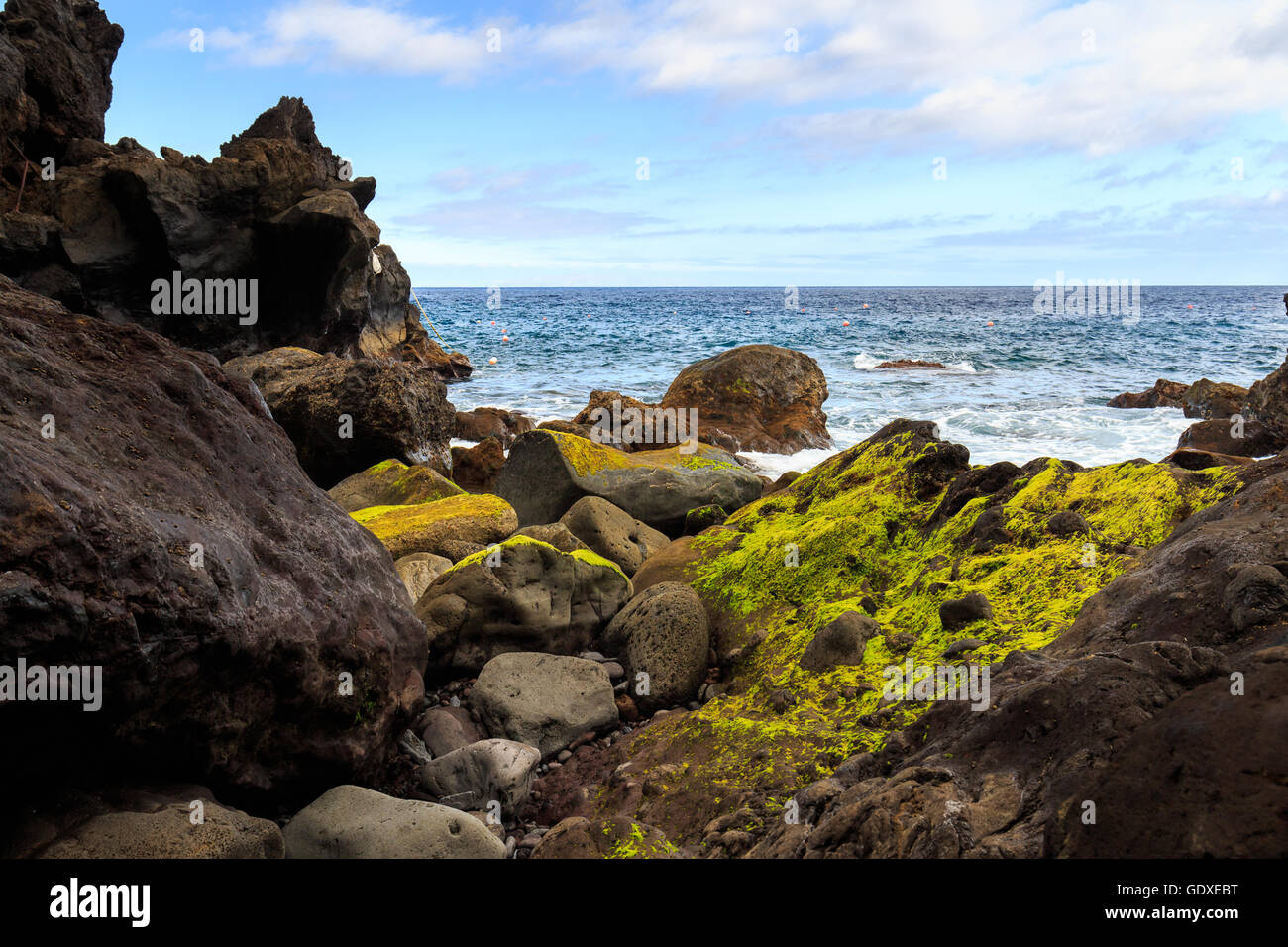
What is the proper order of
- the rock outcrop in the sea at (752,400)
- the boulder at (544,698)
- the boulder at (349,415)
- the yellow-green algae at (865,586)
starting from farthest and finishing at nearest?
1. the rock outcrop in the sea at (752,400)
2. the boulder at (349,415)
3. the boulder at (544,698)
4. the yellow-green algae at (865,586)

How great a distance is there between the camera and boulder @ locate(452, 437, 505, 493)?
1232 centimetres

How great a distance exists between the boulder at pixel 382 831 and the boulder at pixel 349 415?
727 centimetres

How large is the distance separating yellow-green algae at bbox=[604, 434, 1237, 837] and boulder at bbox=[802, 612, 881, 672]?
7 cm

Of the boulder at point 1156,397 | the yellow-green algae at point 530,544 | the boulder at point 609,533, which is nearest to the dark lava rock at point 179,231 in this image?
the boulder at point 609,533

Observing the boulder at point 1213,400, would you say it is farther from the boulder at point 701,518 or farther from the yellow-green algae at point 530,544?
the yellow-green algae at point 530,544

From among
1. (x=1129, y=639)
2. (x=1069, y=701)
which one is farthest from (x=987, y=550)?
(x=1069, y=701)

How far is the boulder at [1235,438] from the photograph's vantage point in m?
12.4

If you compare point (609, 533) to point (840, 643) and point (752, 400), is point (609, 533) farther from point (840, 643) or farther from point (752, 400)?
point (752, 400)

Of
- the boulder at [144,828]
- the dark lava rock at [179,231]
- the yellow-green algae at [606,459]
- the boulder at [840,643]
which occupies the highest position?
the dark lava rock at [179,231]

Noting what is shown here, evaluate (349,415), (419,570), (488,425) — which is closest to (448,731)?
(419,570)

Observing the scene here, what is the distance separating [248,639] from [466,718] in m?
2.33

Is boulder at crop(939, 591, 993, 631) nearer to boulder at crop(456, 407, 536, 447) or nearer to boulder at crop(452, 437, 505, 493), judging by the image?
boulder at crop(452, 437, 505, 493)

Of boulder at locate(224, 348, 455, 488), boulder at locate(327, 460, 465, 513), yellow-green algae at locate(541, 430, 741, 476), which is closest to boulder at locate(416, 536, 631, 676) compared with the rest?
yellow-green algae at locate(541, 430, 741, 476)

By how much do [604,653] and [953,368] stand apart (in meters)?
27.9
